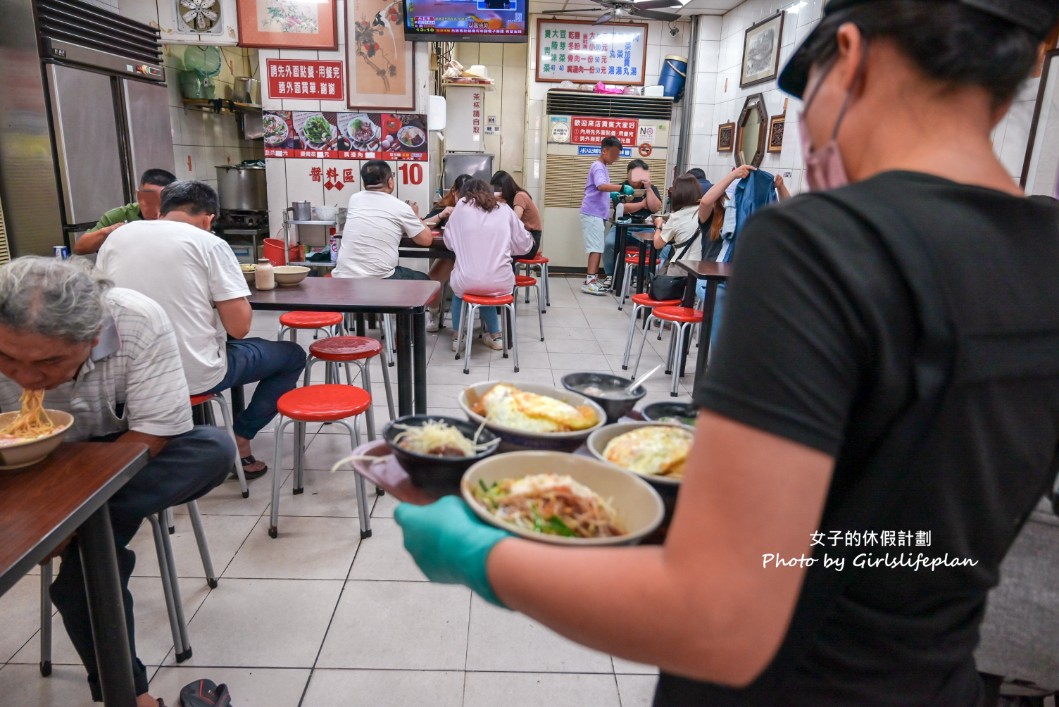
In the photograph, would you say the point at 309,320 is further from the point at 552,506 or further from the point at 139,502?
the point at 552,506

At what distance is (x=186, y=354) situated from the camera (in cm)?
252

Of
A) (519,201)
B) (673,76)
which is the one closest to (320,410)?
(519,201)

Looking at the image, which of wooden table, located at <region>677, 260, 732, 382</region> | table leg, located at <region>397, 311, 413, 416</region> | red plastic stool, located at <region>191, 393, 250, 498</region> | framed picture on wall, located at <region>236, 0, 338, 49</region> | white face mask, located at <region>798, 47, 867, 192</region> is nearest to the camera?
white face mask, located at <region>798, 47, 867, 192</region>

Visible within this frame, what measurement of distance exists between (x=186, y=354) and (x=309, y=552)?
2.98 feet

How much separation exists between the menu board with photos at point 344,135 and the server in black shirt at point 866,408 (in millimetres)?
5722

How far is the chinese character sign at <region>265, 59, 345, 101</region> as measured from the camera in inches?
228

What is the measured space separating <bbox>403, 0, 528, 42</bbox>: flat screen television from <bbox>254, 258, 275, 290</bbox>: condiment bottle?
326 cm

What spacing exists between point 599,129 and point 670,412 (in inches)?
294

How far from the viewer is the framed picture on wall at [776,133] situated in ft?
19.0

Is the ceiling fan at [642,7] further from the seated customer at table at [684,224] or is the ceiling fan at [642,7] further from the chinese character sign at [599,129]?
the seated customer at table at [684,224]

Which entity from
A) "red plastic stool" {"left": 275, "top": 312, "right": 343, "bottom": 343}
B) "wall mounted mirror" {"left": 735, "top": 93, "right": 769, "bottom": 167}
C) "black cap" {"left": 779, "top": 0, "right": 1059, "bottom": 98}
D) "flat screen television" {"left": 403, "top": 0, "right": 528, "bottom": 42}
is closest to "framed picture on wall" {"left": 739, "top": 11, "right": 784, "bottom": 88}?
"wall mounted mirror" {"left": 735, "top": 93, "right": 769, "bottom": 167}

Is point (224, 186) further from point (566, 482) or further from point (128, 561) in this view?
Answer: point (566, 482)

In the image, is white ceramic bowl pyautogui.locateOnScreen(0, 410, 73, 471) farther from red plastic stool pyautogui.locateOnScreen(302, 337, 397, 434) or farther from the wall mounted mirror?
the wall mounted mirror

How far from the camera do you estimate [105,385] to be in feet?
5.80
